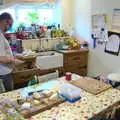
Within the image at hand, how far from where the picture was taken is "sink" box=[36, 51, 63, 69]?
12.8 ft

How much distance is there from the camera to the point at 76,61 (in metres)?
4.37

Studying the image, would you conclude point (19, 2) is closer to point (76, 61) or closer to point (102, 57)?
point (76, 61)

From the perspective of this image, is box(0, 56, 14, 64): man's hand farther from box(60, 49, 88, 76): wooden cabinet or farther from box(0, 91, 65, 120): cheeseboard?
box(60, 49, 88, 76): wooden cabinet

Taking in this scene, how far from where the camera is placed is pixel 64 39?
4.68 meters

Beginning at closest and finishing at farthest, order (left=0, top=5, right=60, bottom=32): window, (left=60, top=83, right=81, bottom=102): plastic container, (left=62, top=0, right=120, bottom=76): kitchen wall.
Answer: (left=60, top=83, right=81, bottom=102): plastic container < (left=62, top=0, right=120, bottom=76): kitchen wall < (left=0, top=5, right=60, bottom=32): window

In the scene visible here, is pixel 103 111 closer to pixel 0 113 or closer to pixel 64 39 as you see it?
pixel 0 113

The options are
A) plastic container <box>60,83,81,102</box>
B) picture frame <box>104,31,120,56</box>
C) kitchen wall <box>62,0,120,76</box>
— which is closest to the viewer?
plastic container <box>60,83,81,102</box>

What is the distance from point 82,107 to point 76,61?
2.50 metres

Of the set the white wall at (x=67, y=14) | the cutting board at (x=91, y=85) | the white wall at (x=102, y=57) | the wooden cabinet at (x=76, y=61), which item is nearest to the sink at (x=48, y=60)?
the wooden cabinet at (x=76, y=61)

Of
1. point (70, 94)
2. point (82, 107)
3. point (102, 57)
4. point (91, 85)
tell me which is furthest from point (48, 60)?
point (82, 107)

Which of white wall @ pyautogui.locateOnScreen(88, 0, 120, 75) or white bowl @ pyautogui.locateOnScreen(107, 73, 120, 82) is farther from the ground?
white wall @ pyautogui.locateOnScreen(88, 0, 120, 75)

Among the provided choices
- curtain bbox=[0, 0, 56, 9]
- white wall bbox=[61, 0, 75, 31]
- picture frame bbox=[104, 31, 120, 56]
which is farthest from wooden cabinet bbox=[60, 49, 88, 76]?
curtain bbox=[0, 0, 56, 9]

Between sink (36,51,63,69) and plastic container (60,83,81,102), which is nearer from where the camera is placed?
plastic container (60,83,81,102)

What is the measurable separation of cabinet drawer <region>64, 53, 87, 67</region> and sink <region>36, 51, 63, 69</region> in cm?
14
